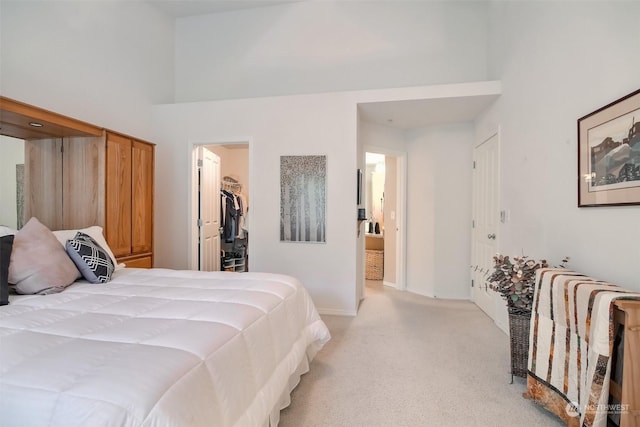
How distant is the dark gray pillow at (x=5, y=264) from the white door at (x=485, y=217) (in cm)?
362

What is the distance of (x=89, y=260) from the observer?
74.1 inches

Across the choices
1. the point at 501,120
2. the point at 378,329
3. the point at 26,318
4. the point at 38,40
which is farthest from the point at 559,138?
the point at 38,40

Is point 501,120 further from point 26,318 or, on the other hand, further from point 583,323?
point 26,318

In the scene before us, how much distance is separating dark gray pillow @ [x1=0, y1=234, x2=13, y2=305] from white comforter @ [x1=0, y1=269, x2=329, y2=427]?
0.24 ft

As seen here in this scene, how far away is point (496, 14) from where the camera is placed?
3.21 metres

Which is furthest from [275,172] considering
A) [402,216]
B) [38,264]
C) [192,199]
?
[38,264]

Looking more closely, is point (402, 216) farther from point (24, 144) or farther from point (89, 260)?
point (24, 144)

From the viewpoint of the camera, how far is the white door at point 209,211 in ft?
12.8

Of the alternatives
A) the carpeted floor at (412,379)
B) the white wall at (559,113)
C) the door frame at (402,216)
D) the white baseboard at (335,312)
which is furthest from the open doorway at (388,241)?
the white wall at (559,113)

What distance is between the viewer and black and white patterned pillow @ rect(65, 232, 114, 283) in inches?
73.6

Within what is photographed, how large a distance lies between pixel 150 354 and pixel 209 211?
3.39 meters

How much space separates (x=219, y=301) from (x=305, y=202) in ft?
6.76

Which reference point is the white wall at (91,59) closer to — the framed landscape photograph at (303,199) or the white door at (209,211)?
the white door at (209,211)

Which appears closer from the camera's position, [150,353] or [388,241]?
[150,353]
